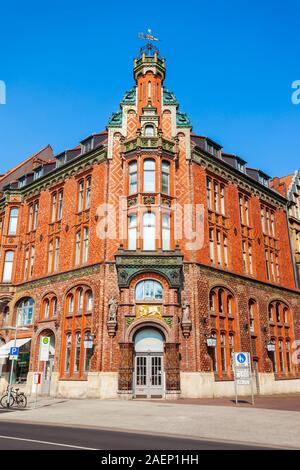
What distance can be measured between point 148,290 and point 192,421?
1142 cm

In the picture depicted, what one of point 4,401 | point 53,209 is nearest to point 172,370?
point 4,401

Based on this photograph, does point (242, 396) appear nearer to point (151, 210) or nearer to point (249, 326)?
point (249, 326)

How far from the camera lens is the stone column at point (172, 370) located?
23000mm

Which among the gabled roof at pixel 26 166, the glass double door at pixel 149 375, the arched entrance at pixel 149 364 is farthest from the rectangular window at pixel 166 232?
the gabled roof at pixel 26 166

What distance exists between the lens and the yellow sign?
24.3 meters

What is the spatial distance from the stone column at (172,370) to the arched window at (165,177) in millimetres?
10296

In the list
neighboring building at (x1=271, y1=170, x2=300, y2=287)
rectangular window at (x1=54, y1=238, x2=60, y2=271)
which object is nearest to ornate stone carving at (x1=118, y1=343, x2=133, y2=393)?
rectangular window at (x1=54, y1=238, x2=60, y2=271)

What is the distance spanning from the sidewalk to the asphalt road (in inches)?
33.6

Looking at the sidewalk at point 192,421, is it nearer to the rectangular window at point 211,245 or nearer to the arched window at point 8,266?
the rectangular window at point 211,245

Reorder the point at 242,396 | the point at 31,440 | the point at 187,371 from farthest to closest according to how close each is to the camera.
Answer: the point at 242,396
the point at 187,371
the point at 31,440

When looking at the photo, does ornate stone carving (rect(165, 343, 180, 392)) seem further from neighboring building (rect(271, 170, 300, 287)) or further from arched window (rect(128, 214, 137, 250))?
neighboring building (rect(271, 170, 300, 287))

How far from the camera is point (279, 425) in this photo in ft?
42.8
